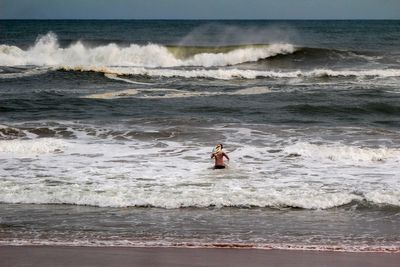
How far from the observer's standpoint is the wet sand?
8.44 m

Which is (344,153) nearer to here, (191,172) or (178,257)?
(191,172)

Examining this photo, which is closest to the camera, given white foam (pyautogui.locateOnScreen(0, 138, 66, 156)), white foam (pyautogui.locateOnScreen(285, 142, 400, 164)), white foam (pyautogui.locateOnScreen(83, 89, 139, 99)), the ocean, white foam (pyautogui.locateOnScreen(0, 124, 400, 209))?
the ocean

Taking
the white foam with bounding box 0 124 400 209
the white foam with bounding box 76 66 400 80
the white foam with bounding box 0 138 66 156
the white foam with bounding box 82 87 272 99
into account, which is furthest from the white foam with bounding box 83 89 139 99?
the white foam with bounding box 0 138 66 156

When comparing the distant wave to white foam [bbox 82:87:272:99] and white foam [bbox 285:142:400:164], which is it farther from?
white foam [bbox 285:142:400:164]

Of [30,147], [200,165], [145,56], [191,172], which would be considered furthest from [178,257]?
[145,56]

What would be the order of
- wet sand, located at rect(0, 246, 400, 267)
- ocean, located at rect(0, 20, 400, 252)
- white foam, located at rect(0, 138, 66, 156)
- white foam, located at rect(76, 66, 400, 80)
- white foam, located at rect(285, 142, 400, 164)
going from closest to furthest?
1. wet sand, located at rect(0, 246, 400, 267)
2. ocean, located at rect(0, 20, 400, 252)
3. white foam, located at rect(285, 142, 400, 164)
4. white foam, located at rect(0, 138, 66, 156)
5. white foam, located at rect(76, 66, 400, 80)

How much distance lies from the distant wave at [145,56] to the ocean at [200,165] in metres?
11.6

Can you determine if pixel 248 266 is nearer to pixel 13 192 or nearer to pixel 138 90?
pixel 13 192

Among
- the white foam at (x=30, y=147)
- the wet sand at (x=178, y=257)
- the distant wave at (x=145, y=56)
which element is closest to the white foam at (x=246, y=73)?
the distant wave at (x=145, y=56)

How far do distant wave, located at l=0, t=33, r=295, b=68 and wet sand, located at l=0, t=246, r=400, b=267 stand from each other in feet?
107

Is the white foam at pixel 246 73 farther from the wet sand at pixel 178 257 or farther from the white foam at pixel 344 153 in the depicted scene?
the wet sand at pixel 178 257

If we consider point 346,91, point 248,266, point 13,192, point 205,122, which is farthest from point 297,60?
point 248,266

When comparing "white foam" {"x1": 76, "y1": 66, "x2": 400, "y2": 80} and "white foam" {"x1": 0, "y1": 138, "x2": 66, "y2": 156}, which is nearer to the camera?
"white foam" {"x1": 0, "y1": 138, "x2": 66, "y2": 156}

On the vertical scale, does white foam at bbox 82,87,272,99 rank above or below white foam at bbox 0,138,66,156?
above
